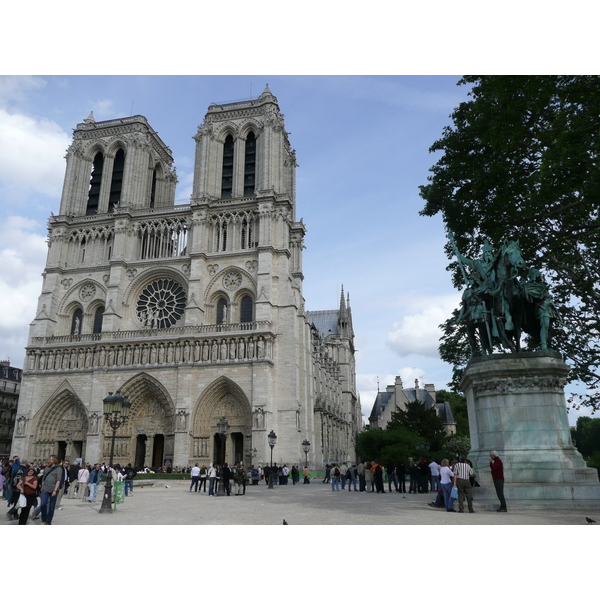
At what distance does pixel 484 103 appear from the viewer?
14.3m

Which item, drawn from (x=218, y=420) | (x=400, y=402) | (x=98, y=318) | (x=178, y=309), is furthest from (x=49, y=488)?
(x=400, y=402)

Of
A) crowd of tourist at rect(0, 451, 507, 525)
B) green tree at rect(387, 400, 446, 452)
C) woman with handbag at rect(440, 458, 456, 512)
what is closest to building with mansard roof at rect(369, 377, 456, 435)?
green tree at rect(387, 400, 446, 452)

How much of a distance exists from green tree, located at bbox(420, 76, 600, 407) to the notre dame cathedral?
16250 millimetres

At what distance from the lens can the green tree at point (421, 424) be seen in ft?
131

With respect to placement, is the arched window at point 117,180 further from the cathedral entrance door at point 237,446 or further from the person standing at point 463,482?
the person standing at point 463,482

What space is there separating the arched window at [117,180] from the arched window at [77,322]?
8.63 metres

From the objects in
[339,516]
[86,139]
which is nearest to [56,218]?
[86,139]

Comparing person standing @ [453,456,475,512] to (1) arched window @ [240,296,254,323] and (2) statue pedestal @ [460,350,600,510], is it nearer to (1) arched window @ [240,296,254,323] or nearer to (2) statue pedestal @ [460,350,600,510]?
(2) statue pedestal @ [460,350,600,510]

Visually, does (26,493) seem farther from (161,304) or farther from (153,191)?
(153,191)

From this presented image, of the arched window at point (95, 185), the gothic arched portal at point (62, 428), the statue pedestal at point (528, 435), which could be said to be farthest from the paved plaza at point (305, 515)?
the arched window at point (95, 185)

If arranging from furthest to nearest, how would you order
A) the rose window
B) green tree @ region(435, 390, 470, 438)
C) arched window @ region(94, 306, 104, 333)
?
green tree @ region(435, 390, 470, 438), arched window @ region(94, 306, 104, 333), the rose window

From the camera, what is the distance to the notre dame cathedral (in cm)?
3400

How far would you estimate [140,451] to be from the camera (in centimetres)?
3616

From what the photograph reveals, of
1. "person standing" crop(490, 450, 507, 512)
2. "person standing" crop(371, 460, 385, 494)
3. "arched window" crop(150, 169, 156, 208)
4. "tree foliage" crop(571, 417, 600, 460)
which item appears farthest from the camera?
"arched window" crop(150, 169, 156, 208)
